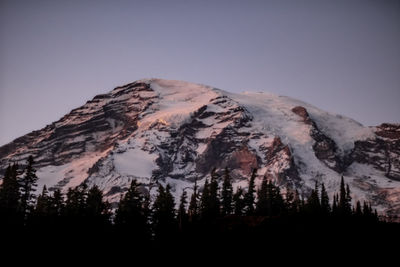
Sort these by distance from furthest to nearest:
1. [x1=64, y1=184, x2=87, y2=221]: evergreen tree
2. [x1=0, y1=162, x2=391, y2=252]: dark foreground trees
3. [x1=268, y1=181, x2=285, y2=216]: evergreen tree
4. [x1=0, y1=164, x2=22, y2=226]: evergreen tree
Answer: [x1=268, y1=181, x2=285, y2=216]: evergreen tree
[x1=0, y1=164, x2=22, y2=226]: evergreen tree
[x1=64, y1=184, x2=87, y2=221]: evergreen tree
[x1=0, y1=162, x2=391, y2=252]: dark foreground trees

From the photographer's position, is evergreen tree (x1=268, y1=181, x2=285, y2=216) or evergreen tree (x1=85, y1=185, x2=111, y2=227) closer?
evergreen tree (x1=85, y1=185, x2=111, y2=227)

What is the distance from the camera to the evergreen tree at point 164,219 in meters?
80.8

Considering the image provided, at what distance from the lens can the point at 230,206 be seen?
364 ft


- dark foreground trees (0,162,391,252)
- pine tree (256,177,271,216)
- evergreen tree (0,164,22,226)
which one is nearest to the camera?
dark foreground trees (0,162,391,252)

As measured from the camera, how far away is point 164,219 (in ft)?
287

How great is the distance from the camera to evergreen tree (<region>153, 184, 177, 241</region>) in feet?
265

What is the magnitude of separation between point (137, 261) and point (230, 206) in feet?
150

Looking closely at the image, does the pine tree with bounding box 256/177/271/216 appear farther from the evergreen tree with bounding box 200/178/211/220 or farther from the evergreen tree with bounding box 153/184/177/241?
the evergreen tree with bounding box 153/184/177/241

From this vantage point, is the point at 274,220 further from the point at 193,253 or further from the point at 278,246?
the point at 193,253

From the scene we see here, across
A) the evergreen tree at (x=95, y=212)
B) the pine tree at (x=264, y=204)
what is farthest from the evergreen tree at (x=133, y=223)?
the pine tree at (x=264, y=204)

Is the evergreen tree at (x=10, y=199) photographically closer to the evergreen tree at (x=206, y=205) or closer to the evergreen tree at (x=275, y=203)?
the evergreen tree at (x=206, y=205)

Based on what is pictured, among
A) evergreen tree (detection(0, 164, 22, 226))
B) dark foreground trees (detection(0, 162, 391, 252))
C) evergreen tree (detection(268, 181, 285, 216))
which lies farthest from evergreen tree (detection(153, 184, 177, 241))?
evergreen tree (detection(268, 181, 285, 216))

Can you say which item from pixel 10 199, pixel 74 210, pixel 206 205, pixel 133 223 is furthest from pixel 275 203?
pixel 10 199

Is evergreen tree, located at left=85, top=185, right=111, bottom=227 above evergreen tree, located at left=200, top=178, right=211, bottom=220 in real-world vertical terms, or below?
below
